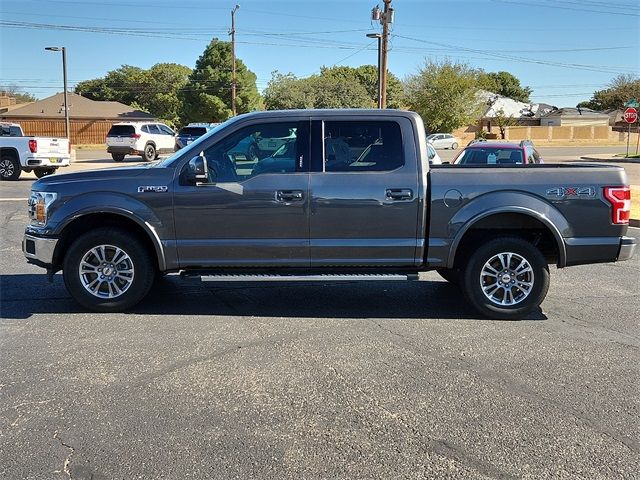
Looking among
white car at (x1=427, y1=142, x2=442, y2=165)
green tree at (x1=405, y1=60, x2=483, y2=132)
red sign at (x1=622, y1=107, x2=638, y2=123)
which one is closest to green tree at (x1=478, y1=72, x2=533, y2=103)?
green tree at (x1=405, y1=60, x2=483, y2=132)

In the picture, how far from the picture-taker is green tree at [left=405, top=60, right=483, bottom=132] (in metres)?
58.2

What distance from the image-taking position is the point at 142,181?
5.63 metres

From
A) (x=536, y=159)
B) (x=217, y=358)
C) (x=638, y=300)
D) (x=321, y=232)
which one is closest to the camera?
(x=217, y=358)

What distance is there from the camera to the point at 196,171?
552cm

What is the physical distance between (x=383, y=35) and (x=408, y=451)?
25.2 m

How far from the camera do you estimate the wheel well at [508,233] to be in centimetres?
574

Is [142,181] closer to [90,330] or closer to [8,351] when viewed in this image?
[90,330]

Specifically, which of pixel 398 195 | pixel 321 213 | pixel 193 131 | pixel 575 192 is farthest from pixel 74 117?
pixel 575 192

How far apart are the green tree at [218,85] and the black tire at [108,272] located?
4910 cm

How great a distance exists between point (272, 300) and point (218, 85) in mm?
50676

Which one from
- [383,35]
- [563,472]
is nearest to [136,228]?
[563,472]

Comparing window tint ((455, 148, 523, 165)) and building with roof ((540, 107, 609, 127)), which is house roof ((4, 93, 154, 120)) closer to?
window tint ((455, 148, 523, 165))

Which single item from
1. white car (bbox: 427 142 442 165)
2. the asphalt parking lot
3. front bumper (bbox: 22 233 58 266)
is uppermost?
white car (bbox: 427 142 442 165)

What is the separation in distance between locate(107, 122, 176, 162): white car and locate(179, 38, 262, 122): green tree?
23.8 m
